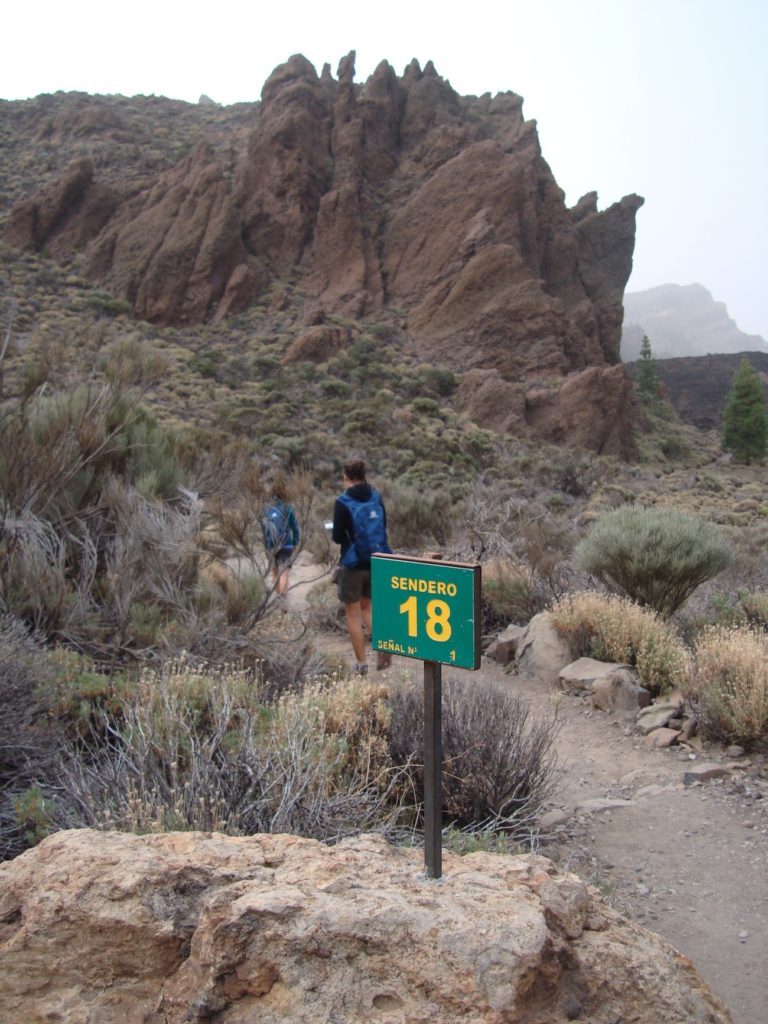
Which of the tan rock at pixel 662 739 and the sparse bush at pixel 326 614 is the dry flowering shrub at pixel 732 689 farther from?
the sparse bush at pixel 326 614

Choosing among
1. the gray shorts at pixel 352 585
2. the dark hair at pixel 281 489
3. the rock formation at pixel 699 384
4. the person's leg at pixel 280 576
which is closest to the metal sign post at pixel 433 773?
the person's leg at pixel 280 576

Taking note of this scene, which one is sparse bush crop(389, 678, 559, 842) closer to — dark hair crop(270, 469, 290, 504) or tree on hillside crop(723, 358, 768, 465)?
dark hair crop(270, 469, 290, 504)

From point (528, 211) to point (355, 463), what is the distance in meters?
39.2

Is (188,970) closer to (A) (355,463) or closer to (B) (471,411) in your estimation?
(A) (355,463)

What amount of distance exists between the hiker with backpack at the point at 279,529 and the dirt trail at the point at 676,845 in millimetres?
1894

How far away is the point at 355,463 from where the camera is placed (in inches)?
261

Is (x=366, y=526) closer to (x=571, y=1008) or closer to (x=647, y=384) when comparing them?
(x=571, y=1008)

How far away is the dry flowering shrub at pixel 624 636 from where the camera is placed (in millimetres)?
6234

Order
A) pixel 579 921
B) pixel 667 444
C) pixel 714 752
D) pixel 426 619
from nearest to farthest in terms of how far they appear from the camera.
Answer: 1. pixel 579 921
2. pixel 426 619
3. pixel 714 752
4. pixel 667 444

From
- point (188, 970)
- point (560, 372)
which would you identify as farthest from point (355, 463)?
point (560, 372)

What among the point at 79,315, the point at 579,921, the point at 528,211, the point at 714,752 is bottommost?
the point at 714,752

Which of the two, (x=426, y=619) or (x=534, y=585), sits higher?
(x=426, y=619)

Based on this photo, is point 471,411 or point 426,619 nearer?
point 426,619

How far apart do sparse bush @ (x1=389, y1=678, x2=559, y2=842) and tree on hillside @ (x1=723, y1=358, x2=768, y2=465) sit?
41.1 meters
